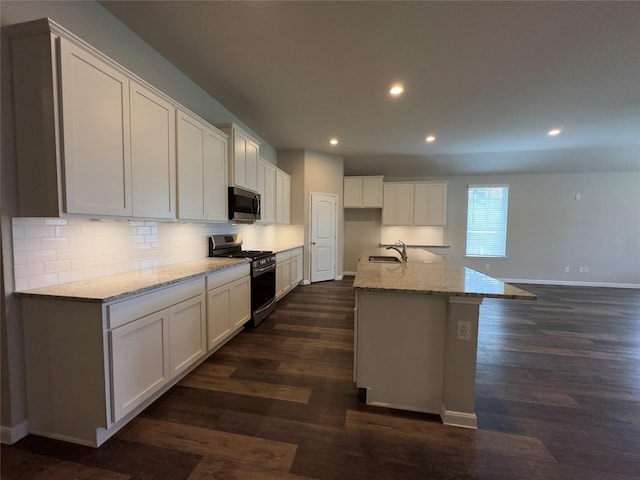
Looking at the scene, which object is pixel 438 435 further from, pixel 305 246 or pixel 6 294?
pixel 305 246

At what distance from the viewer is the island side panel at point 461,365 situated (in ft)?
5.94

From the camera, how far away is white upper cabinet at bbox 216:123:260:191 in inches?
131

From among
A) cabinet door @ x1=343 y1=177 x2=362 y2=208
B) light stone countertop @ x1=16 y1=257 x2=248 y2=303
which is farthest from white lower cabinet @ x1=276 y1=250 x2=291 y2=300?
cabinet door @ x1=343 y1=177 x2=362 y2=208

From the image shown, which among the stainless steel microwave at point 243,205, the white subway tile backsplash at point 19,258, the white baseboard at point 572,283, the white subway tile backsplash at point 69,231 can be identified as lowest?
the white baseboard at point 572,283

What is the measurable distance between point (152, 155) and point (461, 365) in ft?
8.98

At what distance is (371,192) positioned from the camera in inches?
266

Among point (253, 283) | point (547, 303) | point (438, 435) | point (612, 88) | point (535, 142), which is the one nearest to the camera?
point (438, 435)

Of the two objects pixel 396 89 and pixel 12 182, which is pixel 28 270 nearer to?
pixel 12 182

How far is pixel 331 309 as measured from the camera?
168 inches

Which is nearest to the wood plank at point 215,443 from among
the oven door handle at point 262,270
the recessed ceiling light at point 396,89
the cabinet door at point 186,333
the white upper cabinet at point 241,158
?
the cabinet door at point 186,333

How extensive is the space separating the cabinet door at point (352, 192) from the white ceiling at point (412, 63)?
188 cm

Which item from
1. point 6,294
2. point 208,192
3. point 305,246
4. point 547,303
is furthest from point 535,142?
point 6,294

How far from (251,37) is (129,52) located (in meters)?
1.03

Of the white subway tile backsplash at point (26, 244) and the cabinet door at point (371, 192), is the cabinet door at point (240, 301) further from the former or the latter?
the cabinet door at point (371, 192)
